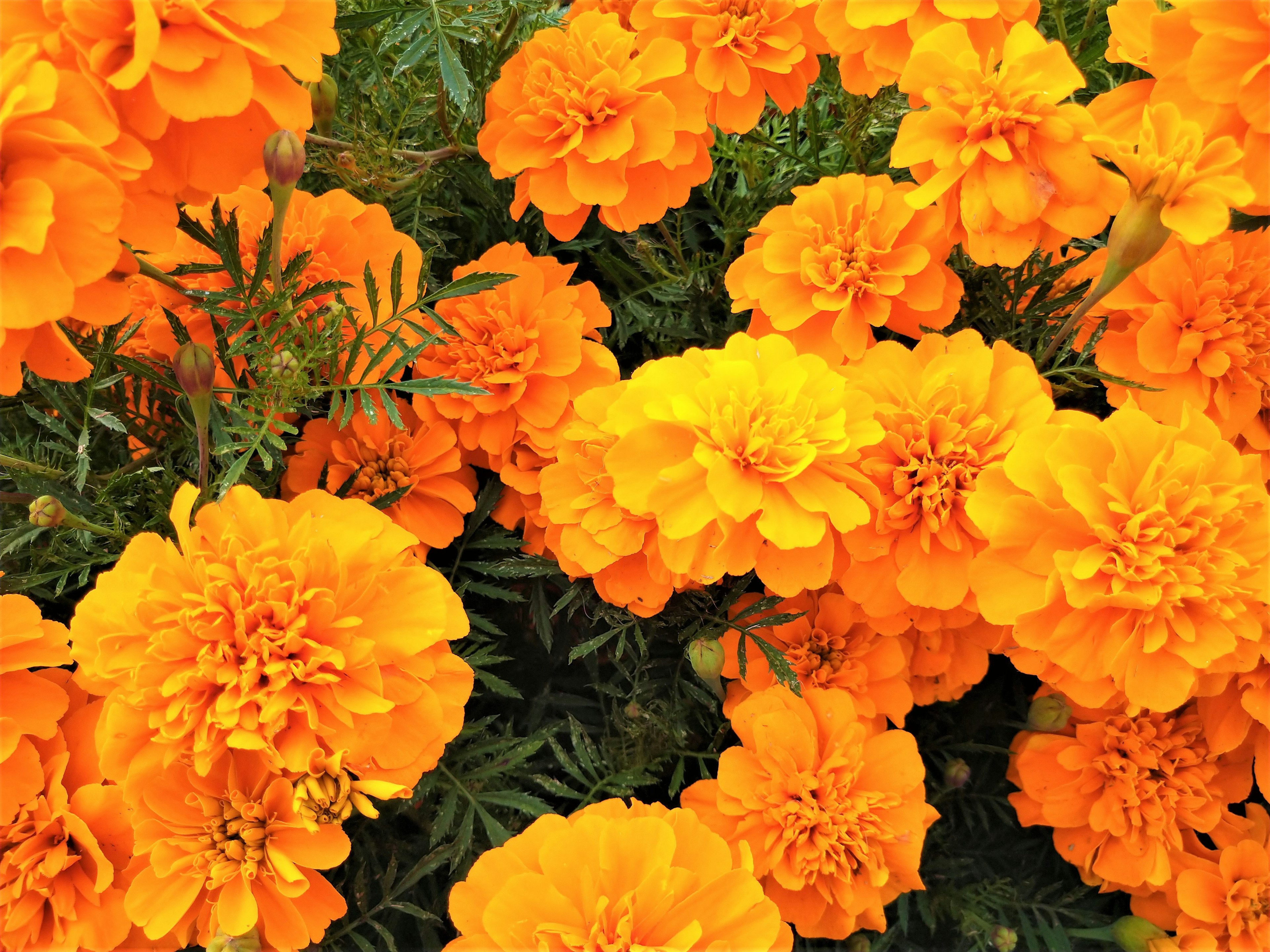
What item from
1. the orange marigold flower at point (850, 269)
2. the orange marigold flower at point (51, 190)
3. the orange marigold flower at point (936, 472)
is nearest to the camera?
the orange marigold flower at point (51, 190)

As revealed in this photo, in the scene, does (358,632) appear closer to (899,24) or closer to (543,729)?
(543,729)

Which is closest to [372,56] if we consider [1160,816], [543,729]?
[543,729]

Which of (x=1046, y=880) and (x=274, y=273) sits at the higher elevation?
(x=274, y=273)

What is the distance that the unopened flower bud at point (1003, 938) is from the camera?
3.43 ft

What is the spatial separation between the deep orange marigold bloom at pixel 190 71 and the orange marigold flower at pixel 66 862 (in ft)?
1.43

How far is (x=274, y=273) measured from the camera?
864 mm

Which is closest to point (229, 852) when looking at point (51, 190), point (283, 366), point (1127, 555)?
point (283, 366)

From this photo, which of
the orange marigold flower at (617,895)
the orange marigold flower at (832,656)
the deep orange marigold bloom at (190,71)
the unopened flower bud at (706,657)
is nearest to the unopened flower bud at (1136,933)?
the orange marigold flower at (832,656)

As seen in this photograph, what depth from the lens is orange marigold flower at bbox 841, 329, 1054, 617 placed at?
837 mm

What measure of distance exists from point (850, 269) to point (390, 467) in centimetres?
56

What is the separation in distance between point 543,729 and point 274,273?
1.93 ft

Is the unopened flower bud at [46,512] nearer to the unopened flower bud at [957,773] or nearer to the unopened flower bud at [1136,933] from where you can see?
the unopened flower bud at [957,773]

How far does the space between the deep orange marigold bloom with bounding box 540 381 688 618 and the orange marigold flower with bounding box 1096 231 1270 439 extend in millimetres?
524

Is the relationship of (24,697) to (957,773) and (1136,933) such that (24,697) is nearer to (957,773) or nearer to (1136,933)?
(957,773)
